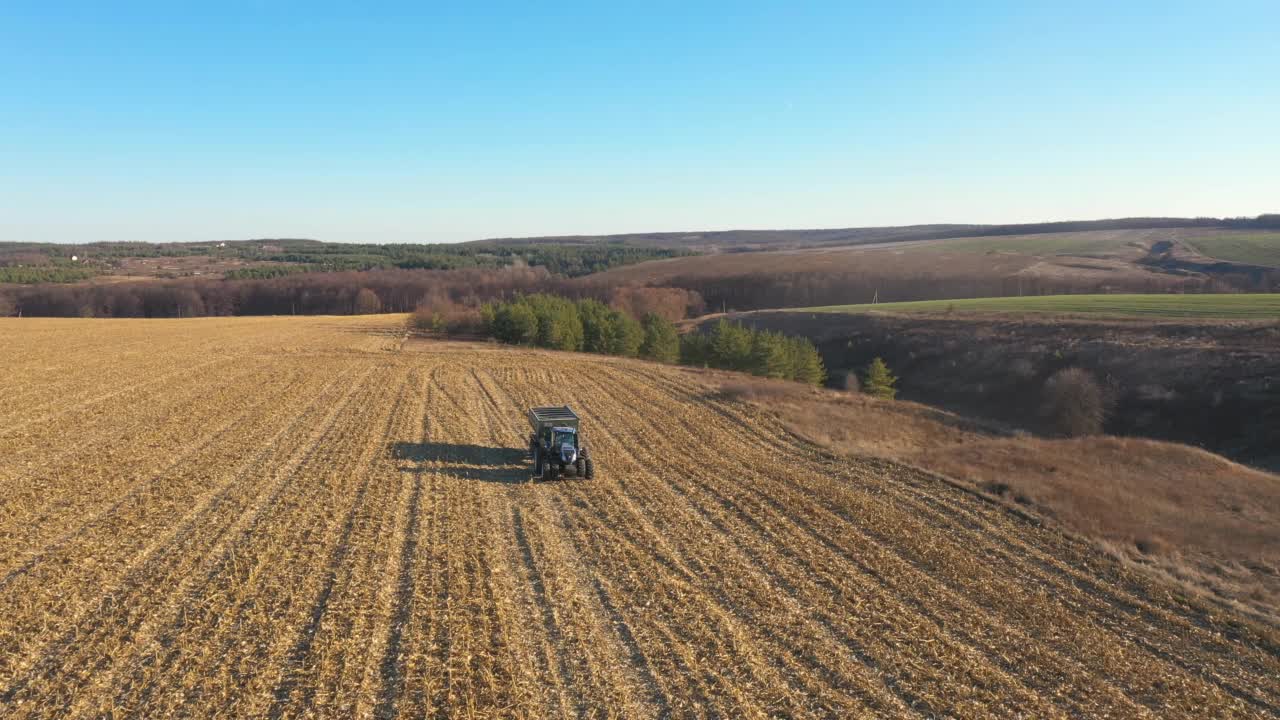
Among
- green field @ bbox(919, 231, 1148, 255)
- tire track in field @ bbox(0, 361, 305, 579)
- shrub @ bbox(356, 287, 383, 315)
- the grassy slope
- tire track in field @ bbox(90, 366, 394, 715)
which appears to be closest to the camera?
tire track in field @ bbox(90, 366, 394, 715)

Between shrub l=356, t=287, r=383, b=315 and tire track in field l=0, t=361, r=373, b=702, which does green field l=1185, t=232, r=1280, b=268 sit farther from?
shrub l=356, t=287, r=383, b=315

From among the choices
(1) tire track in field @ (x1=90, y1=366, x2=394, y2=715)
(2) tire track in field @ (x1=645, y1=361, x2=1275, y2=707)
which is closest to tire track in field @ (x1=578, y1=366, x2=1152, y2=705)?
(2) tire track in field @ (x1=645, y1=361, x2=1275, y2=707)

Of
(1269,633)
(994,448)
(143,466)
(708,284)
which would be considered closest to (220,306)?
(708,284)

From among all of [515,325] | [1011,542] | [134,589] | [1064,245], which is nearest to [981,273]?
[1064,245]

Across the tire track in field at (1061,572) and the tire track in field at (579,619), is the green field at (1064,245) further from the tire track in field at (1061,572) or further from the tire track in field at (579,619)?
the tire track in field at (579,619)

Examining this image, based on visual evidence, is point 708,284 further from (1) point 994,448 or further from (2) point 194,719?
(2) point 194,719

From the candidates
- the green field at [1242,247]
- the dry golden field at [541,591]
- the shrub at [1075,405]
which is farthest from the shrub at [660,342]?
the green field at [1242,247]
